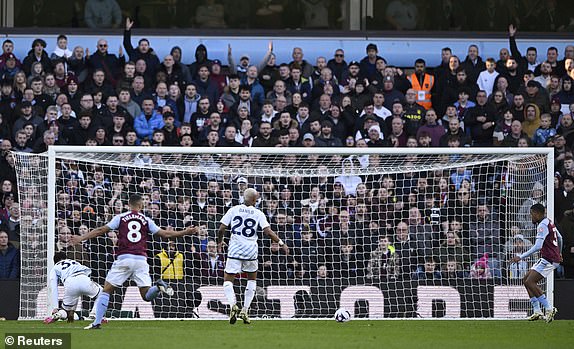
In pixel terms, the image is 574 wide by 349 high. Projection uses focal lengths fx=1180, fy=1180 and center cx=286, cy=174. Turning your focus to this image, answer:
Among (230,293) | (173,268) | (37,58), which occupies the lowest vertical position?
(230,293)

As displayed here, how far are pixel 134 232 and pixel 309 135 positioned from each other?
19.4 feet

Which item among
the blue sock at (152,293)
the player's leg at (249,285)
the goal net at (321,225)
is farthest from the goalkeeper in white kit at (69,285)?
the player's leg at (249,285)

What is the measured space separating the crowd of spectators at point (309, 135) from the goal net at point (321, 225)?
36 mm

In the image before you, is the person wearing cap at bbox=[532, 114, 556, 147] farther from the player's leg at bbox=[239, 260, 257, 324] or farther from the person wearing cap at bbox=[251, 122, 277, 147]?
the player's leg at bbox=[239, 260, 257, 324]

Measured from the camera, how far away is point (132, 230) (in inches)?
595

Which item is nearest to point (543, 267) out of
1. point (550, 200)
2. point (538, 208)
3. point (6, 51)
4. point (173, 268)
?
point (538, 208)

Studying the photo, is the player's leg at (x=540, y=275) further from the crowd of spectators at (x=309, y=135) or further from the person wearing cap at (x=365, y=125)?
the person wearing cap at (x=365, y=125)

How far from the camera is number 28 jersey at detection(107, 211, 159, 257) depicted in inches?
595

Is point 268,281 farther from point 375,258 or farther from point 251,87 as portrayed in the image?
point 251,87

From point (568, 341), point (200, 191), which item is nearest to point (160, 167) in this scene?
point (200, 191)

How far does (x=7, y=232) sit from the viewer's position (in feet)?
61.9

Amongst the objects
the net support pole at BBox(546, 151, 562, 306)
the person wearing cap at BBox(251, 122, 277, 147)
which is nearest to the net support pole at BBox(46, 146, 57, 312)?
the person wearing cap at BBox(251, 122, 277, 147)

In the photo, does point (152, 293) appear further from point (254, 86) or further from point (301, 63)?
point (301, 63)

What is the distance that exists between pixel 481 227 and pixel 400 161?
1.84m
